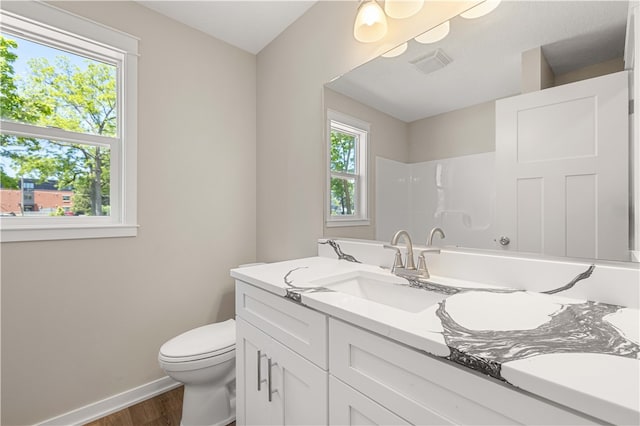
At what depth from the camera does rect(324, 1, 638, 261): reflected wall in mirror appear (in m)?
0.85

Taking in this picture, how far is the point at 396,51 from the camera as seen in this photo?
133cm

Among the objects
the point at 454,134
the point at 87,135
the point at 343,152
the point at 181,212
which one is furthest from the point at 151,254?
the point at 454,134

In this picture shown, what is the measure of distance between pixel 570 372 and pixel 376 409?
1.39 feet

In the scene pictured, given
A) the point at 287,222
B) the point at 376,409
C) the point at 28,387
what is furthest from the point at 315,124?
the point at 28,387

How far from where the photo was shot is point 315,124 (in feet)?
5.85

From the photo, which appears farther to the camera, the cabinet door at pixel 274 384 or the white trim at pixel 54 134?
the white trim at pixel 54 134

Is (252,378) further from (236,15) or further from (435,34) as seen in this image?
(236,15)

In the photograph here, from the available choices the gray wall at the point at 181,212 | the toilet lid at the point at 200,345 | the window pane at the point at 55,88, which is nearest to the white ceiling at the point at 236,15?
the gray wall at the point at 181,212

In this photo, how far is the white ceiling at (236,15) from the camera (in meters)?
1.78

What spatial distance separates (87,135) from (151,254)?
2.64 feet

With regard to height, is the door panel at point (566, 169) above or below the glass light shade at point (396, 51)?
below

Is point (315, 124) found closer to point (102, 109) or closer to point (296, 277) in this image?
point (296, 277)

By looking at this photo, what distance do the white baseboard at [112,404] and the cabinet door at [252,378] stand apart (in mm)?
889

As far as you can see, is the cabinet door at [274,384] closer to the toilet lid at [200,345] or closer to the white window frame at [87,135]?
the toilet lid at [200,345]
